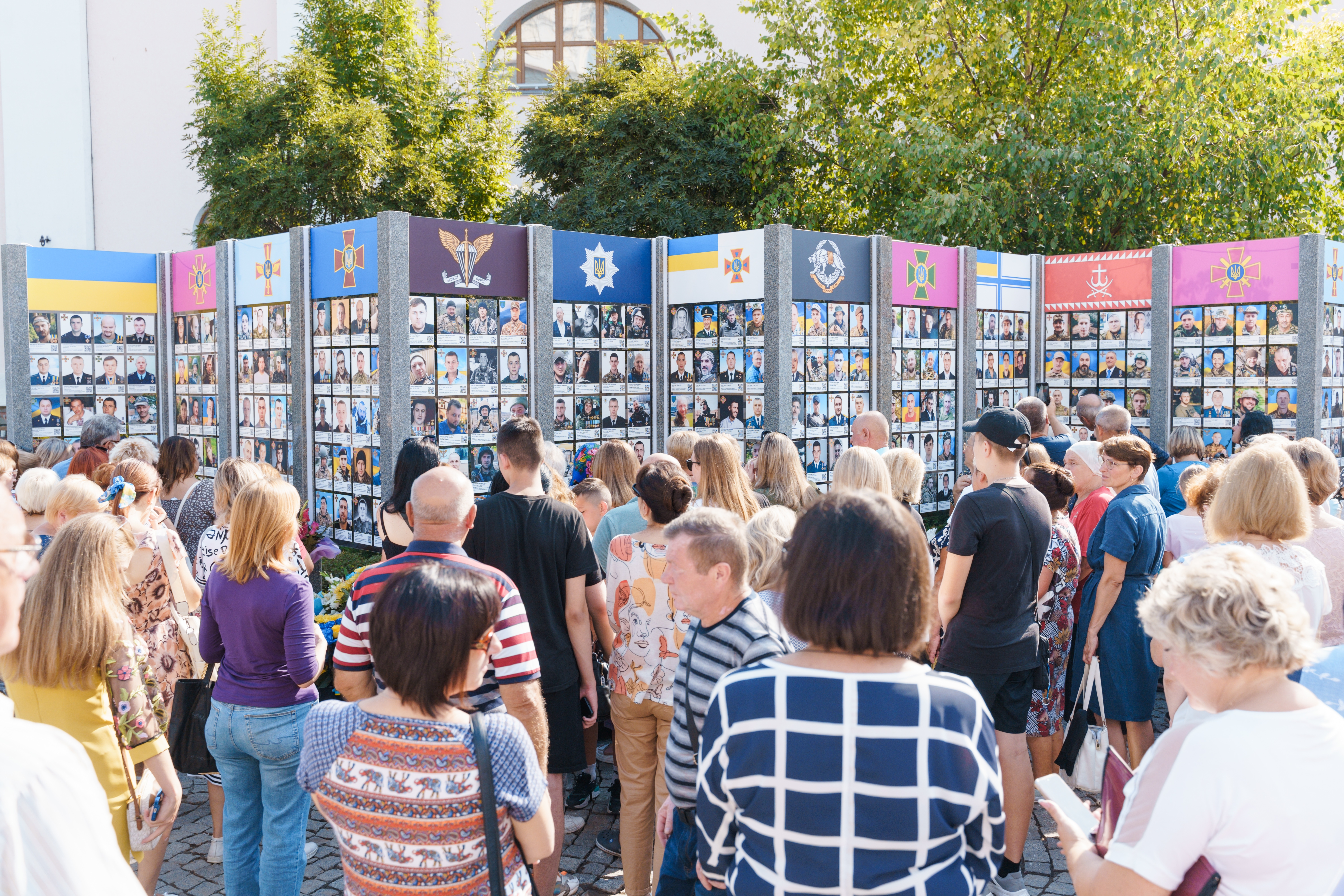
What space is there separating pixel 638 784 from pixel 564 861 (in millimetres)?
897

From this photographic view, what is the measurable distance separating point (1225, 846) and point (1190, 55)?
17.0m

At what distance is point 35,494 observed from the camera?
4.69m

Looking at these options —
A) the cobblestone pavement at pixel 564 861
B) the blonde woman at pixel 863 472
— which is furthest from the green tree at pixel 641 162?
the cobblestone pavement at pixel 564 861

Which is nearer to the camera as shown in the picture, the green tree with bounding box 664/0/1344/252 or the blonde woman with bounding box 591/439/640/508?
the blonde woman with bounding box 591/439/640/508

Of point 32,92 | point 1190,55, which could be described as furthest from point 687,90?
point 32,92

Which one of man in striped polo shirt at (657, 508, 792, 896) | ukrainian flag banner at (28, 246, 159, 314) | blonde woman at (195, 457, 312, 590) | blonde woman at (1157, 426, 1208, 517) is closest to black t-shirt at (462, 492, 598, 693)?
blonde woman at (195, 457, 312, 590)

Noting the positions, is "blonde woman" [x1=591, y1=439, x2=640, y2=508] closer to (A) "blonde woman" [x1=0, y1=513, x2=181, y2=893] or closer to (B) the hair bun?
(B) the hair bun

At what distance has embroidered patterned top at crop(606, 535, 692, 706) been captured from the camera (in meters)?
3.41

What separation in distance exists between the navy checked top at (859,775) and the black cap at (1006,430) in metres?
2.12

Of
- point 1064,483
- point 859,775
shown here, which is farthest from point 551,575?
point 1064,483

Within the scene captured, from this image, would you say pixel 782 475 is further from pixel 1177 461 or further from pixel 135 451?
pixel 135 451

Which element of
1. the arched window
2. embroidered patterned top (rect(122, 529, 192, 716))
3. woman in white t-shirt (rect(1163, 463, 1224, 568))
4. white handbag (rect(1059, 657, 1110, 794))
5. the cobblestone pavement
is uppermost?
the arched window

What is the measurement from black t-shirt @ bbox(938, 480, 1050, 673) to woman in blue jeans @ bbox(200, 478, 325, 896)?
227 centimetres

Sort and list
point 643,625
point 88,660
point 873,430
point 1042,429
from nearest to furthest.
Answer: point 88,660
point 643,625
point 873,430
point 1042,429
